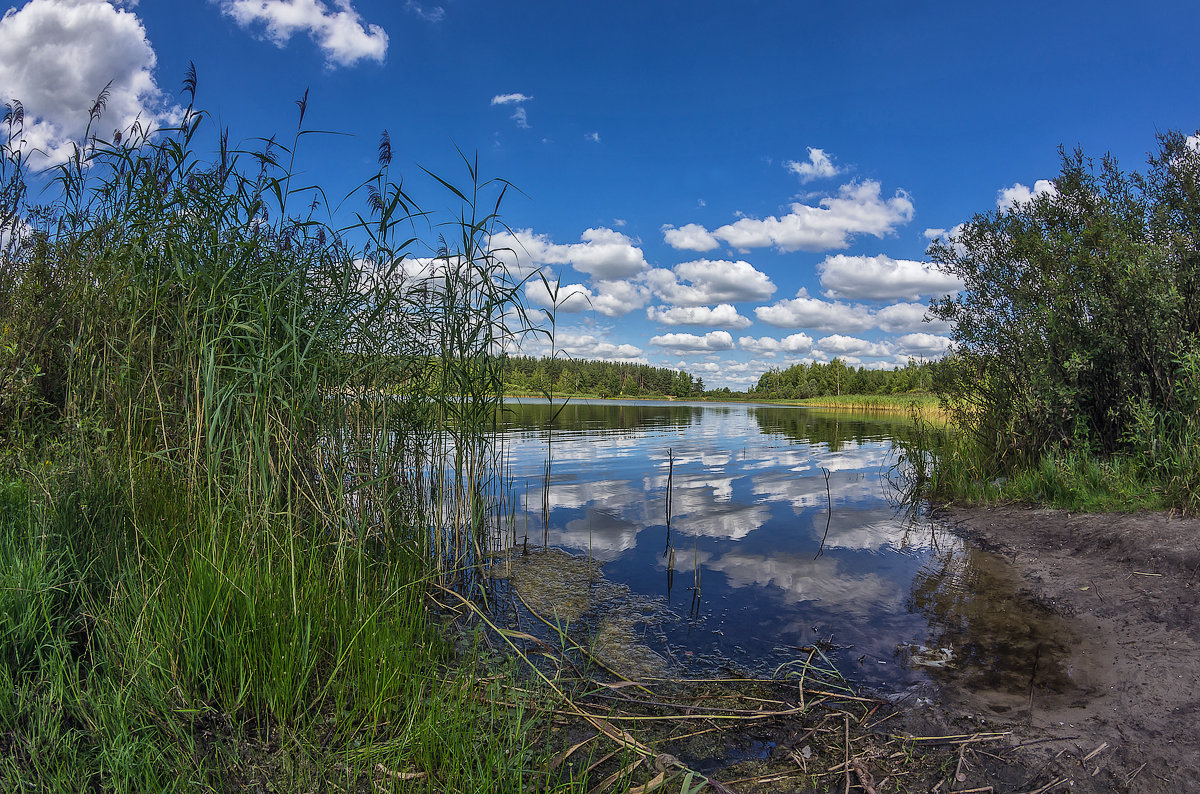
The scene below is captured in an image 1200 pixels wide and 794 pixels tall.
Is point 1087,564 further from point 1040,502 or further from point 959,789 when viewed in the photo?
point 959,789

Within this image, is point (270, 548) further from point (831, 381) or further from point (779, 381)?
point (779, 381)

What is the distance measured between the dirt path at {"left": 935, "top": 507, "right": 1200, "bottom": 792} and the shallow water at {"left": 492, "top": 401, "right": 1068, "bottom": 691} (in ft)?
0.70

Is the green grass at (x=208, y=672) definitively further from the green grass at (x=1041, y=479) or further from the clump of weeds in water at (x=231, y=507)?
the green grass at (x=1041, y=479)

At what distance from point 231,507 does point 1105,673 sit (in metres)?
6.11

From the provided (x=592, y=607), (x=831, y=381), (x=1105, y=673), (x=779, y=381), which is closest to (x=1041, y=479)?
(x=1105, y=673)

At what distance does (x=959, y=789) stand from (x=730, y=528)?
607 centimetres

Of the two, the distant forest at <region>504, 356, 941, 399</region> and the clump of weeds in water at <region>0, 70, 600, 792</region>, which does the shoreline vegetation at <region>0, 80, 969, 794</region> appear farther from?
→ the distant forest at <region>504, 356, 941, 399</region>

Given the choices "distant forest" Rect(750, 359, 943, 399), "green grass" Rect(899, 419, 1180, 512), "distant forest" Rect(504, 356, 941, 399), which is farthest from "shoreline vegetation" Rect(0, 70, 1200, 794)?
"distant forest" Rect(750, 359, 943, 399)

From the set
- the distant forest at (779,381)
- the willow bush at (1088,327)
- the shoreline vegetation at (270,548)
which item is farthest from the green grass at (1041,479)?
the distant forest at (779,381)

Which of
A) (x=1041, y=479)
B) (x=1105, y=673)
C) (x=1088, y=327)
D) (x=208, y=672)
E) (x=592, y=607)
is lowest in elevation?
(x=592, y=607)

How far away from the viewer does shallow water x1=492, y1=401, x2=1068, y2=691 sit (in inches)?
177

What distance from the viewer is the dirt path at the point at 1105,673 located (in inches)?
112

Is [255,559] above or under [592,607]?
above

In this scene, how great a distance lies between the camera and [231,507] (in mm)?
3164
